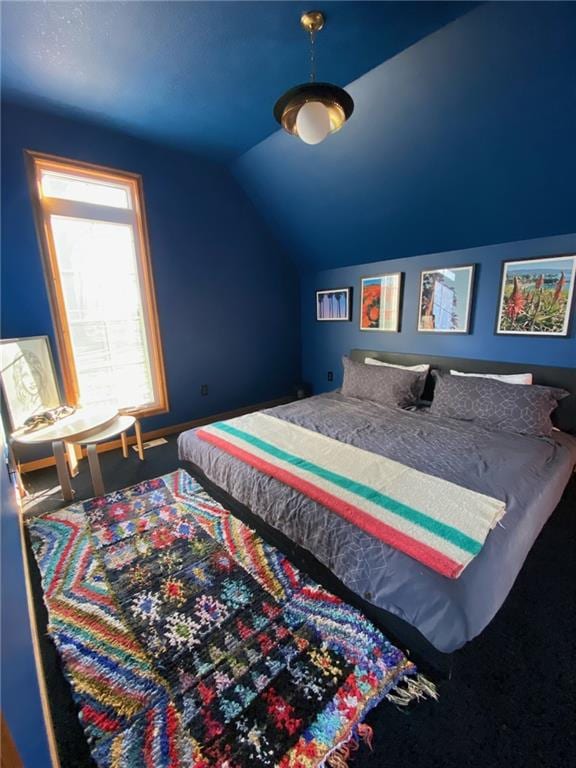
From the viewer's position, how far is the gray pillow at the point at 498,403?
84.8 inches

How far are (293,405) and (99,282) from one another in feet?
6.93

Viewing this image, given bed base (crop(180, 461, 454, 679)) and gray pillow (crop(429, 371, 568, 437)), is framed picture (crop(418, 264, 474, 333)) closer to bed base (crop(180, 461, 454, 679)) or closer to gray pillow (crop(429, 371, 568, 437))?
gray pillow (crop(429, 371, 568, 437))

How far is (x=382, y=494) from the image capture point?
148cm

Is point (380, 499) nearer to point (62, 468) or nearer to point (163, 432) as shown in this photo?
point (62, 468)

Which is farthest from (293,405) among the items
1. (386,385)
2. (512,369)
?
A: (512,369)

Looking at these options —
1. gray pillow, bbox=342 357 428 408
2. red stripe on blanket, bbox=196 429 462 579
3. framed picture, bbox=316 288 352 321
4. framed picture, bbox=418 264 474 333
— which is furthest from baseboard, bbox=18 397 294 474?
framed picture, bbox=418 264 474 333

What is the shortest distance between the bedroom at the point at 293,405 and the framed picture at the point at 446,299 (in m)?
0.03

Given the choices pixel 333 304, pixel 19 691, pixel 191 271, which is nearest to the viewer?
pixel 19 691

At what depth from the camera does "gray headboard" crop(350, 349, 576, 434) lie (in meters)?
2.35

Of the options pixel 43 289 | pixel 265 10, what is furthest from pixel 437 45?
pixel 43 289

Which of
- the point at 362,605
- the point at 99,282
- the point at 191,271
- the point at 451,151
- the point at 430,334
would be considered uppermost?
A: the point at 451,151

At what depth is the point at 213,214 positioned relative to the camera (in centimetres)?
344

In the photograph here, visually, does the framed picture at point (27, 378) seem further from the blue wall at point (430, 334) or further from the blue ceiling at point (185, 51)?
the blue wall at point (430, 334)

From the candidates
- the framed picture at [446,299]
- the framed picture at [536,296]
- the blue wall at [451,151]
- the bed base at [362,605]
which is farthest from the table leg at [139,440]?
the framed picture at [536,296]
